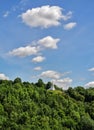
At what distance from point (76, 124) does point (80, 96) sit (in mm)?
34872

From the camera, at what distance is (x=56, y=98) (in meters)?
141

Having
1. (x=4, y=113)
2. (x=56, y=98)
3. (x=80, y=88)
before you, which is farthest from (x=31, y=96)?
(x=80, y=88)

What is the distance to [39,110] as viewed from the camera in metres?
128

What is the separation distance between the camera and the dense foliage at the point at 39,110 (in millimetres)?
117488

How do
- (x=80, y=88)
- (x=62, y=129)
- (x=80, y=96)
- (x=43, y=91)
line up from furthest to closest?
1. (x=80, y=88)
2. (x=80, y=96)
3. (x=43, y=91)
4. (x=62, y=129)

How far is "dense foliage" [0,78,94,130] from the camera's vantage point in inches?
4625

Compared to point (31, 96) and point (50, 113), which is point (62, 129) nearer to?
point (50, 113)

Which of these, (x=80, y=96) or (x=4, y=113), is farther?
(x=80, y=96)

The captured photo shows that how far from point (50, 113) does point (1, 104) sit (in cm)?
1417

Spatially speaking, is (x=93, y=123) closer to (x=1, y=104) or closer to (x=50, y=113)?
(x=50, y=113)

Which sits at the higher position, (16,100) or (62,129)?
(16,100)

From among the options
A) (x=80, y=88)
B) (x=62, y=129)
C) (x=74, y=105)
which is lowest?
(x=62, y=129)

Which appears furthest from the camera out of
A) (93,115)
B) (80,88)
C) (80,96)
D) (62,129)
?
(80,88)

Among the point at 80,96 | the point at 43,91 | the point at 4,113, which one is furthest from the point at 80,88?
the point at 4,113
